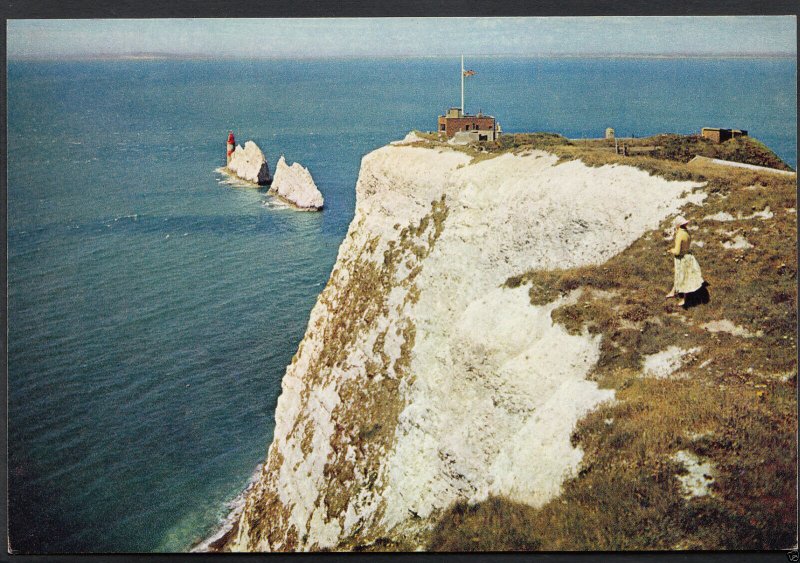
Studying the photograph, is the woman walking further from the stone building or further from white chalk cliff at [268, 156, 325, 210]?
white chalk cliff at [268, 156, 325, 210]

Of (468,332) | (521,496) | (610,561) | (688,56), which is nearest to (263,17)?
(468,332)

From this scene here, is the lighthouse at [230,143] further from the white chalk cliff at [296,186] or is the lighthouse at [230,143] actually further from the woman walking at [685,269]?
the woman walking at [685,269]

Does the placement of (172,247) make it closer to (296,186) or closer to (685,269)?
(296,186)

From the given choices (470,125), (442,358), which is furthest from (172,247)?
(442,358)

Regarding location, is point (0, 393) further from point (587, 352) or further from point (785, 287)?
point (785, 287)

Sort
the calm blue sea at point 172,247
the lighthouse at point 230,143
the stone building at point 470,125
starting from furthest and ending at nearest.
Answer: the lighthouse at point 230,143 → the stone building at point 470,125 → the calm blue sea at point 172,247

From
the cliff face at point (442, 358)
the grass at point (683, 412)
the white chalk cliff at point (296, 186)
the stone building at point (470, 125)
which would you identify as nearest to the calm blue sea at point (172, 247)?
the stone building at point (470, 125)

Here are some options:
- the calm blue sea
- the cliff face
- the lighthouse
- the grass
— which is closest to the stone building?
the calm blue sea
